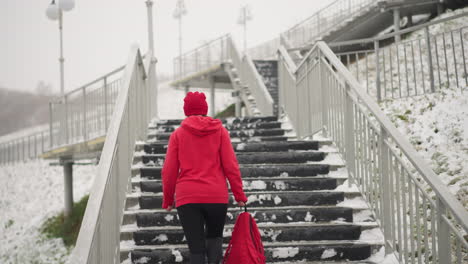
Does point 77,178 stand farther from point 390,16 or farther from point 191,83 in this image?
point 390,16

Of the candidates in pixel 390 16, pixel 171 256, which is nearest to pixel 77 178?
pixel 390 16

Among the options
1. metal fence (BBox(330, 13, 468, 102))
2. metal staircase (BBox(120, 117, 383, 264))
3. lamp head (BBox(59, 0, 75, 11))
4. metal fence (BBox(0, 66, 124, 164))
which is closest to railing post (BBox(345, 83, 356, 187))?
metal staircase (BBox(120, 117, 383, 264))

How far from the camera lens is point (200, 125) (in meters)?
3.64

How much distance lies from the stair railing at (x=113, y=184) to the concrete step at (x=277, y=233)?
292mm

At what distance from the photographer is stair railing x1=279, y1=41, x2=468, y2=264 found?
11.2 feet

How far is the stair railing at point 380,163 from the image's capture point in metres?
3.42

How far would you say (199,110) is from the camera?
3770mm

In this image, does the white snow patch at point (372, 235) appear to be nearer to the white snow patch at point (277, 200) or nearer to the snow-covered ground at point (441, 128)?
the white snow patch at point (277, 200)

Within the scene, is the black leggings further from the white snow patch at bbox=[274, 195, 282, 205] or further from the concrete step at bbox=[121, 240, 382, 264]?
the white snow patch at bbox=[274, 195, 282, 205]

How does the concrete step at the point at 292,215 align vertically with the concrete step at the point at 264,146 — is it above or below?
below

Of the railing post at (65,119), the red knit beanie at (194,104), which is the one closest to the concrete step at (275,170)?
the red knit beanie at (194,104)

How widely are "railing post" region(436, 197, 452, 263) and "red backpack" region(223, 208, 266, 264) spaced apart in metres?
1.31

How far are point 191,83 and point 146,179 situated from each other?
1651 centimetres

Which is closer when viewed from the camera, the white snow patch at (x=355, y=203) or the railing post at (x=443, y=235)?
the railing post at (x=443, y=235)
